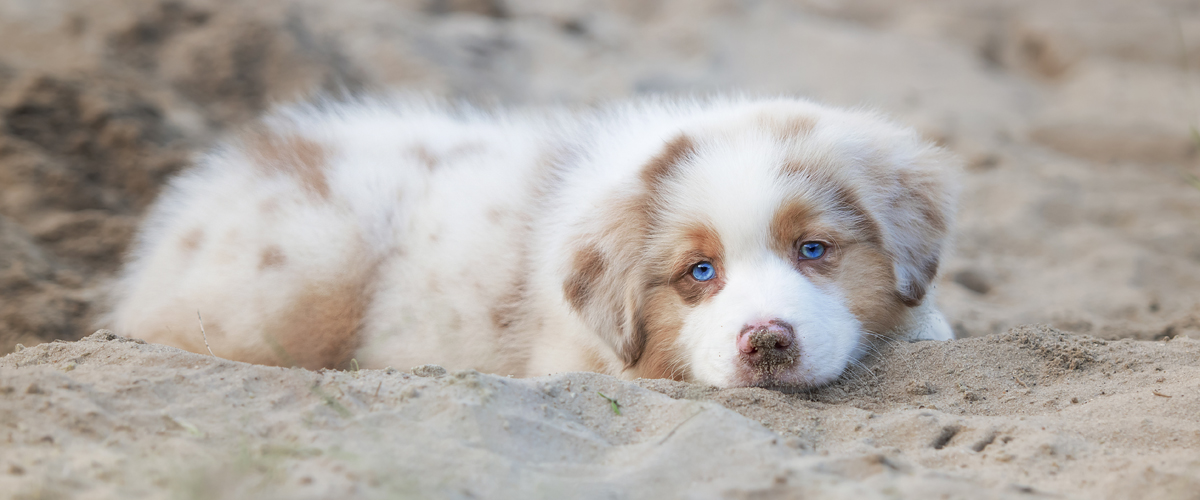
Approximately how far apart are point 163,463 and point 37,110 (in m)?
4.21

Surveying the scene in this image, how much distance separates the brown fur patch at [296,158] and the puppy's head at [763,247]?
4.53 ft

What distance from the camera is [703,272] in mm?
3070

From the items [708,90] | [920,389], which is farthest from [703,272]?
[708,90]

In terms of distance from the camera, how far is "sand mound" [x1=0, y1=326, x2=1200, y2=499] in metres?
1.77

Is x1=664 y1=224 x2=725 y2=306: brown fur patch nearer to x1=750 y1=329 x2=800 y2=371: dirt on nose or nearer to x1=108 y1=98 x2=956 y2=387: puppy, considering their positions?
x1=108 y1=98 x2=956 y2=387: puppy

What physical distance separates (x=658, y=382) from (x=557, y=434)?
660mm

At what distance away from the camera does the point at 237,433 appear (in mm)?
1994

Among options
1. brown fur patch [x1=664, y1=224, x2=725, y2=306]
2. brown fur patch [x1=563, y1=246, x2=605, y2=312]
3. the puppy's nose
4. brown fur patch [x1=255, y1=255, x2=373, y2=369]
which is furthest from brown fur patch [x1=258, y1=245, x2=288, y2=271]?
the puppy's nose

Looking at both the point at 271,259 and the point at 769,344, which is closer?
the point at 769,344

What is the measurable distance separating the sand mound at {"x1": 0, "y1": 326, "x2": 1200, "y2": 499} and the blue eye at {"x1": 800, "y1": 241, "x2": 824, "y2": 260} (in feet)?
1.80

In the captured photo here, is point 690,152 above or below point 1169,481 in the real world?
above

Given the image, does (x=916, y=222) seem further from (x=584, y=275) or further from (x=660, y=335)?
(x=584, y=275)

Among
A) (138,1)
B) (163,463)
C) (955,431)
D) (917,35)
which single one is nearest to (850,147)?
(955,431)

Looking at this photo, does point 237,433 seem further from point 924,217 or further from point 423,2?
point 423,2
